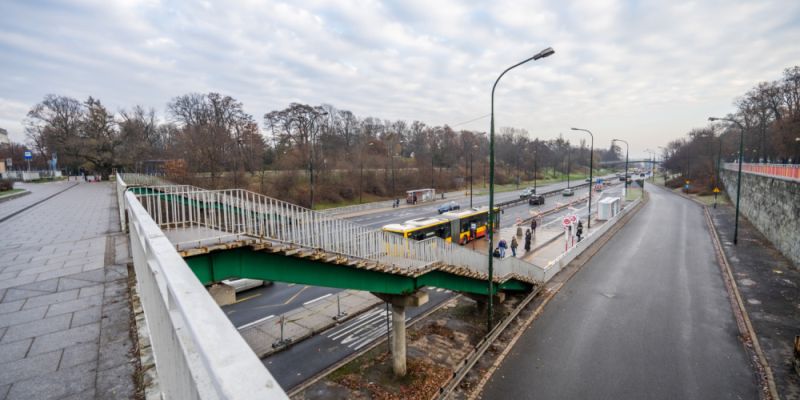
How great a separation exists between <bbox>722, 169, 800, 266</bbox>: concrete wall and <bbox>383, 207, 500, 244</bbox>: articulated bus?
61.7ft

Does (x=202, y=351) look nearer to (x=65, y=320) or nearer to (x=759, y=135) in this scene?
(x=65, y=320)

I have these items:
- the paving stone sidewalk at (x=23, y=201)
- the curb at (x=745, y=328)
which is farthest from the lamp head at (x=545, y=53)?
the paving stone sidewalk at (x=23, y=201)

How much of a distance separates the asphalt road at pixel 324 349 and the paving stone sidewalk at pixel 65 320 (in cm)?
689

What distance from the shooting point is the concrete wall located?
22.3 meters

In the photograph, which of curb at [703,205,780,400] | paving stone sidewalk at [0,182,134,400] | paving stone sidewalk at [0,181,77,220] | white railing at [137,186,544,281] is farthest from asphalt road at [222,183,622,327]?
curb at [703,205,780,400]

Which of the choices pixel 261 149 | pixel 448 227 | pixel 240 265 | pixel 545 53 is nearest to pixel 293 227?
pixel 240 265

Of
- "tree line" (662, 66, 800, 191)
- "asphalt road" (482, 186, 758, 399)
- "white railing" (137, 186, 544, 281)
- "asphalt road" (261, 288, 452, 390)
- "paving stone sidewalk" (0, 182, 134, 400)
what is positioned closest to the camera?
"paving stone sidewalk" (0, 182, 134, 400)

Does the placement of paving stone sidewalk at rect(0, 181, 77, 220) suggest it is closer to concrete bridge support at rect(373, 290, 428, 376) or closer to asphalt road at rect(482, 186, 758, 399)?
concrete bridge support at rect(373, 290, 428, 376)

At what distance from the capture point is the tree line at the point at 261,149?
123 ft

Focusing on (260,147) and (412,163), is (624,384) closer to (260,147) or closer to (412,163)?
(260,147)

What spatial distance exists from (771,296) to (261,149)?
52127mm

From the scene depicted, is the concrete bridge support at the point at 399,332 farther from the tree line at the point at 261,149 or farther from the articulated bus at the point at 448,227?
the tree line at the point at 261,149

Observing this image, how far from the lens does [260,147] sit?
2030 inches

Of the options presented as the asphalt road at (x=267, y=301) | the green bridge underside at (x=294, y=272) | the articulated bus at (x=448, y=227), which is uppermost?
the green bridge underside at (x=294, y=272)
